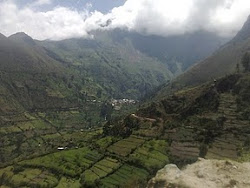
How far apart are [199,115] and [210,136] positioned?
23.2 metres

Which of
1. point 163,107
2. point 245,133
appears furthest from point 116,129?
point 245,133

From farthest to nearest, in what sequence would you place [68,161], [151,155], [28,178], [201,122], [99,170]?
[201,122] → [68,161] → [28,178] → [99,170] → [151,155]

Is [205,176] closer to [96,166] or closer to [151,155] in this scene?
[151,155]

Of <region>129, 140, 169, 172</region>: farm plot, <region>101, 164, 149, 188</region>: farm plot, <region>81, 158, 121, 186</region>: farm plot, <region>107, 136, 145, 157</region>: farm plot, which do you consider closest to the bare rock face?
<region>101, 164, 149, 188</region>: farm plot

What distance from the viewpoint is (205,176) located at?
21.2 meters

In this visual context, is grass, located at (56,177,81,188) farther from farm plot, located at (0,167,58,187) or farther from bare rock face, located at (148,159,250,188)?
bare rock face, located at (148,159,250,188)

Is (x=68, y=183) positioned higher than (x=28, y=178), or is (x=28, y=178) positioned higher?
(x=68, y=183)

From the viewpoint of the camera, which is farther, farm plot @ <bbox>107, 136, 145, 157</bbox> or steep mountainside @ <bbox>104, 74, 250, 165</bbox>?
farm plot @ <bbox>107, 136, 145, 157</bbox>

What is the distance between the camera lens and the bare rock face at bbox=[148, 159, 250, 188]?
19.8 meters

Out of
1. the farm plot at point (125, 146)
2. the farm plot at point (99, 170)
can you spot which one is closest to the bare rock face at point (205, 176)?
the farm plot at point (99, 170)

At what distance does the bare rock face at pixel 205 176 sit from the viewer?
19.8 meters

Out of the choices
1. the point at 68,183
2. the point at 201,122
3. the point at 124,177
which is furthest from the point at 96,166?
the point at 201,122

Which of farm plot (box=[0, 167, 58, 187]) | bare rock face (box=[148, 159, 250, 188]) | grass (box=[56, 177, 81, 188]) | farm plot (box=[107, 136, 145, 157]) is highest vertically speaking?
bare rock face (box=[148, 159, 250, 188])

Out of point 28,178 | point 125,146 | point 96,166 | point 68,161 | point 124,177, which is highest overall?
point 125,146
